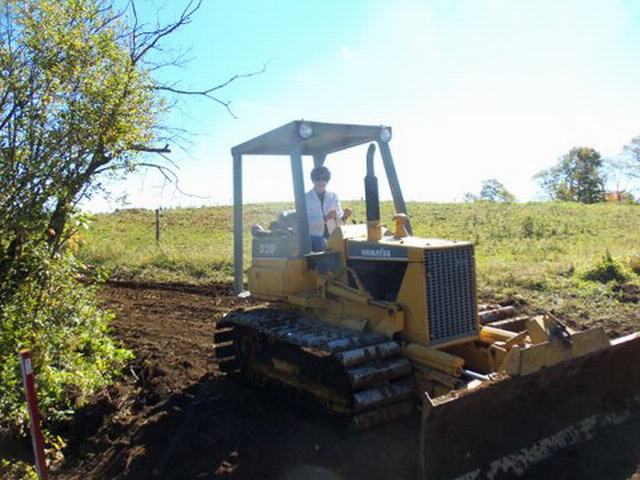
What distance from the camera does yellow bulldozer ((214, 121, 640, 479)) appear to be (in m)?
4.45

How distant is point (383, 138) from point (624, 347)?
10.8ft

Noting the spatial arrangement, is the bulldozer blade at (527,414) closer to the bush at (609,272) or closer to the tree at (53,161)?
the tree at (53,161)

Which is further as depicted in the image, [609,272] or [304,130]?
[609,272]

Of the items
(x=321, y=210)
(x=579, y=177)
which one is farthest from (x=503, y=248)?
(x=579, y=177)

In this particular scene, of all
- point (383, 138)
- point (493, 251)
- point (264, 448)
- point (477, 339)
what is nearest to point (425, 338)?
point (477, 339)

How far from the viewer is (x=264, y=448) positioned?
4.96 meters

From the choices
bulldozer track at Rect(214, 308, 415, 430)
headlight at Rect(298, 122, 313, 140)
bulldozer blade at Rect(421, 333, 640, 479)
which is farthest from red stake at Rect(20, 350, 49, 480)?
headlight at Rect(298, 122, 313, 140)

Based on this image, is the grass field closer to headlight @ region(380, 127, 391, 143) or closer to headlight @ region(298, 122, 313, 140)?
headlight @ region(298, 122, 313, 140)

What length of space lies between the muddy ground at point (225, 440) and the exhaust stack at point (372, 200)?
1.83 m

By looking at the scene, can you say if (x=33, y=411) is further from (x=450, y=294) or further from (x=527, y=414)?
(x=527, y=414)

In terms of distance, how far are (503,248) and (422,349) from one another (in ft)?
48.8

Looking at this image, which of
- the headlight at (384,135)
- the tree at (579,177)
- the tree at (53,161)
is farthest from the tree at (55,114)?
the tree at (579,177)

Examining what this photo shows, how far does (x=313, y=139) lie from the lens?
21.8 feet

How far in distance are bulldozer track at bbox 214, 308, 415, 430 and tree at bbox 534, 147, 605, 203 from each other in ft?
182
